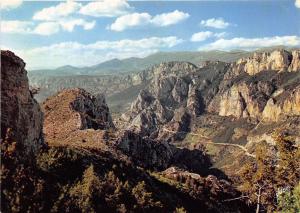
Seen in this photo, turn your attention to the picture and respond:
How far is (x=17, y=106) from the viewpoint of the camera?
3041 centimetres

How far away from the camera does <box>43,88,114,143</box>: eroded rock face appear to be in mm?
56531

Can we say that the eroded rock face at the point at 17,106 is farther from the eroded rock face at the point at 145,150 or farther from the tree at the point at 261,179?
the eroded rock face at the point at 145,150

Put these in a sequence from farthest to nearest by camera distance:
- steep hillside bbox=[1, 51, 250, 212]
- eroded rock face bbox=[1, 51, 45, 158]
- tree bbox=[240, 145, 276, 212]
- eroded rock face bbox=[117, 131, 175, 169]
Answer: eroded rock face bbox=[117, 131, 175, 169] < tree bbox=[240, 145, 276, 212] < eroded rock face bbox=[1, 51, 45, 158] < steep hillside bbox=[1, 51, 250, 212]

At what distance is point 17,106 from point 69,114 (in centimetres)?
3081

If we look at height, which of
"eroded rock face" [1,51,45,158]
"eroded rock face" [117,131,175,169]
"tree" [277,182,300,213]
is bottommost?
"eroded rock face" [117,131,175,169]

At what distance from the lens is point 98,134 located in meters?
53.2

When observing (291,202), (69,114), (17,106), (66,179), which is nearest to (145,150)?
(69,114)

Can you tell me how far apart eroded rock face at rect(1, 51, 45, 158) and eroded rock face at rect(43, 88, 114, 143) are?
19.9 meters

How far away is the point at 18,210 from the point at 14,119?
274 inches

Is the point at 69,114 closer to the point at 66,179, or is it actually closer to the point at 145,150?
the point at 145,150

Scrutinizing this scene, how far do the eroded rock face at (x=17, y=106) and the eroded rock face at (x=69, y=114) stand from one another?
65.1 feet

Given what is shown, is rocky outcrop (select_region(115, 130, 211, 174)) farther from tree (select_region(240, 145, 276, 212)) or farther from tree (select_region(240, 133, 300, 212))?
tree (select_region(240, 133, 300, 212))

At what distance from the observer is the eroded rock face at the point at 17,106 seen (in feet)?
95.9

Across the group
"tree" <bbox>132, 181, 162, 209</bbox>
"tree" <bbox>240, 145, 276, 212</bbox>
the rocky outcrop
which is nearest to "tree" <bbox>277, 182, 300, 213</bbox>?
"tree" <bbox>132, 181, 162, 209</bbox>
